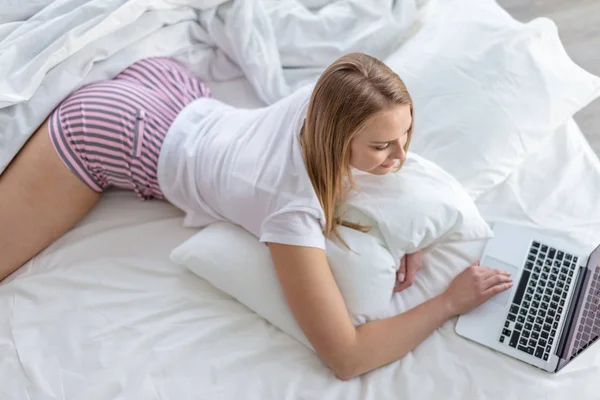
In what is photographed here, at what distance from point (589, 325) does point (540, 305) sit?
9cm

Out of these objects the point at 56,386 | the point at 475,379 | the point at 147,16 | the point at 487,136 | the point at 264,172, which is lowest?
the point at 475,379

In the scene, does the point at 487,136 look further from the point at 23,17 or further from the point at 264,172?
the point at 23,17

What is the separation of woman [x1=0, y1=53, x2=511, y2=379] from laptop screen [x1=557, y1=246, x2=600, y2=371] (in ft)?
0.43

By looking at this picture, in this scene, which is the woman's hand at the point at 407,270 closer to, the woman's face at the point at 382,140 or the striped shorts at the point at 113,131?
the woman's face at the point at 382,140

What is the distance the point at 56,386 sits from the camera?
102 centimetres

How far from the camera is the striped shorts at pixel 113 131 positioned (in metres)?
1.14

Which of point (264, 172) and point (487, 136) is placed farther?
point (487, 136)

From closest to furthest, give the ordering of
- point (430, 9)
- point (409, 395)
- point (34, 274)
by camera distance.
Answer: point (409, 395) < point (34, 274) < point (430, 9)

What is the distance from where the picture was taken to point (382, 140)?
2.89 ft

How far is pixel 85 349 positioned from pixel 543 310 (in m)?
0.86

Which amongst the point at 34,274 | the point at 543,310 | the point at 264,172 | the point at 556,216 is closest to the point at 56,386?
the point at 34,274

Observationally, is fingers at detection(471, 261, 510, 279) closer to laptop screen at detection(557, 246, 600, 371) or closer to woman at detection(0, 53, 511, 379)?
woman at detection(0, 53, 511, 379)

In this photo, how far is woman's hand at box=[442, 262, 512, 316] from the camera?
1019 millimetres

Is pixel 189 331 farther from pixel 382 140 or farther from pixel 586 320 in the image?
pixel 586 320
